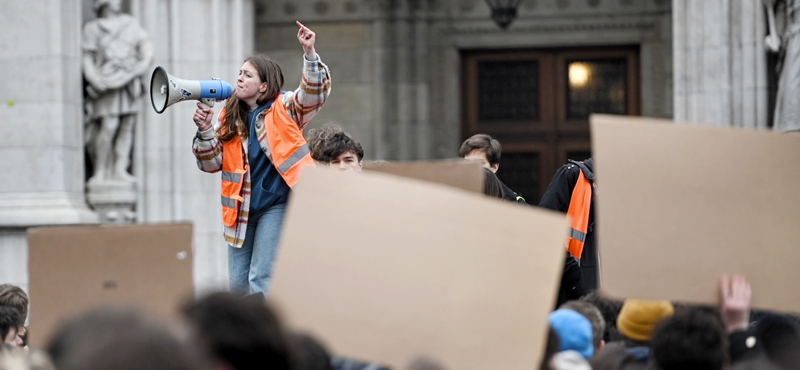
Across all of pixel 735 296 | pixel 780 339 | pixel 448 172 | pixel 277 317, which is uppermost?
pixel 448 172

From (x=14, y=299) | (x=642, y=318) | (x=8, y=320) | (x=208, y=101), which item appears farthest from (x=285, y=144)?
(x=642, y=318)

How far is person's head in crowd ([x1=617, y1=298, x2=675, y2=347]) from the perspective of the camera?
4.38 metres

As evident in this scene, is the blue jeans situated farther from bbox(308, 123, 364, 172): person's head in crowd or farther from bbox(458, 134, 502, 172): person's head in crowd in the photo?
bbox(458, 134, 502, 172): person's head in crowd

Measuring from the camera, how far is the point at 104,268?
398 cm

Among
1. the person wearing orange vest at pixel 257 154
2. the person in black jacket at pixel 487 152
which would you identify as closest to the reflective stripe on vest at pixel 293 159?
the person wearing orange vest at pixel 257 154

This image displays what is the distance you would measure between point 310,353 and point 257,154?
9.15ft

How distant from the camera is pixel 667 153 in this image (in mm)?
3678

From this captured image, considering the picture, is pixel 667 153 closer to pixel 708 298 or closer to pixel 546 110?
pixel 708 298

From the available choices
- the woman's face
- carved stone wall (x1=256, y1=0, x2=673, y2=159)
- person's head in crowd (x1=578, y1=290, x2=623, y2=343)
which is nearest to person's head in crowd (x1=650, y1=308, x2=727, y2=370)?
person's head in crowd (x1=578, y1=290, x2=623, y2=343)

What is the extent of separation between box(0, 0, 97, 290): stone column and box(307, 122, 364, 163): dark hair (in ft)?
15.9

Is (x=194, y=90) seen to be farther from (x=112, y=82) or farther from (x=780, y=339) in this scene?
(x=112, y=82)

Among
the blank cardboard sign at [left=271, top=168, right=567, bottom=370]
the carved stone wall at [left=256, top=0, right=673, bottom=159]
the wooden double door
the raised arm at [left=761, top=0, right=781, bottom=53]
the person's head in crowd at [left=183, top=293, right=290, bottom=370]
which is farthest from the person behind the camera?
the wooden double door

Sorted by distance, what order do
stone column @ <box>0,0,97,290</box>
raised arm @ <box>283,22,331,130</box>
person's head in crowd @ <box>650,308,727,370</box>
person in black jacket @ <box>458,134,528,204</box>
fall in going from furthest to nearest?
stone column @ <box>0,0,97,290</box> → person in black jacket @ <box>458,134,528,204</box> → raised arm @ <box>283,22,331,130</box> → person's head in crowd @ <box>650,308,727,370</box>

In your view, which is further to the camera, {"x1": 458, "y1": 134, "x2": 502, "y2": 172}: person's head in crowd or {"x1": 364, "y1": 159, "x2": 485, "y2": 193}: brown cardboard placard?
{"x1": 458, "y1": 134, "x2": 502, "y2": 172}: person's head in crowd
